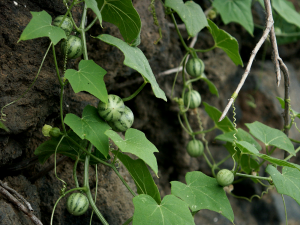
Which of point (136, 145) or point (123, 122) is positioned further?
point (123, 122)

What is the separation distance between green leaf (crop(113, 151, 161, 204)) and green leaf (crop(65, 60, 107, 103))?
0.38m

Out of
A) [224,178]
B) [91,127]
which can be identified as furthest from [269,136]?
[91,127]

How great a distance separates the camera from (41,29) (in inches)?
51.8

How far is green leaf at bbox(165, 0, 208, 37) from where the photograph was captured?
188 cm

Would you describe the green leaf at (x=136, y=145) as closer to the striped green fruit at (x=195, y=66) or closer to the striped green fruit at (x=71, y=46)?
the striped green fruit at (x=71, y=46)

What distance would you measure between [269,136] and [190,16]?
0.99 m

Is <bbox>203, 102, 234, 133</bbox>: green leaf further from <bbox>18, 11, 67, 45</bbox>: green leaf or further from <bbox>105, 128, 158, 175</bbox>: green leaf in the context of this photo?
<bbox>18, 11, 67, 45</bbox>: green leaf

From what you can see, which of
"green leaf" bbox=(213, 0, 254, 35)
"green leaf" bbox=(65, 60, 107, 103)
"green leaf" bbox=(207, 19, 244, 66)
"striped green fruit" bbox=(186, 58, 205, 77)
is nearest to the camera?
"green leaf" bbox=(65, 60, 107, 103)

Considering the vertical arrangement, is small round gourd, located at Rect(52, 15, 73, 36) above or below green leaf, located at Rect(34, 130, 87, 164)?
above

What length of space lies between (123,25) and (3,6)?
2.24 feet

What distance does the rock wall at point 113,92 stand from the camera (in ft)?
5.43

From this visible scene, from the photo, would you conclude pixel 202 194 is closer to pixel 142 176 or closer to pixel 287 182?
pixel 142 176

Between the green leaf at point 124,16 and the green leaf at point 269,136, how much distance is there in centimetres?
99

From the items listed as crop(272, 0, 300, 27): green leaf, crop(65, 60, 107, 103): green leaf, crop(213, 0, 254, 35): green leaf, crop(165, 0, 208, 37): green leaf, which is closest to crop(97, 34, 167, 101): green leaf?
crop(65, 60, 107, 103): green leaf
